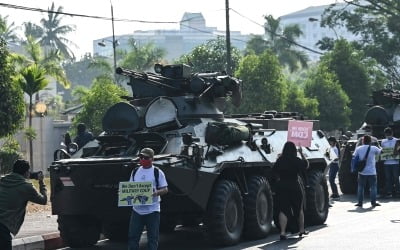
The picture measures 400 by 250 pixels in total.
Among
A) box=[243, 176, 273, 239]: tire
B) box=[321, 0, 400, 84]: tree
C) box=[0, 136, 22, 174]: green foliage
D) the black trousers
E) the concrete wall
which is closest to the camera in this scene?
the black trousers

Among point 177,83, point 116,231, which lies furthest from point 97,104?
point 116,231

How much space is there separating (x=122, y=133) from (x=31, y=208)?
6587mm

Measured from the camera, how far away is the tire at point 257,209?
48.8 feet

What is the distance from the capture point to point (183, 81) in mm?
16094

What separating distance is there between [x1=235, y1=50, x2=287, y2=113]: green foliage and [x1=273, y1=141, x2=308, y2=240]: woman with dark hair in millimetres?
23227

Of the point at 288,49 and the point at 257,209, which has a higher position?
the point at 288,49

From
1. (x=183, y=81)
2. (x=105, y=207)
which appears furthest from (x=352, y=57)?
→ (x=105, y=207)

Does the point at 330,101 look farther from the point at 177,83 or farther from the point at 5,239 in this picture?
the point at 5,239

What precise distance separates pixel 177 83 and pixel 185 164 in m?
2.87

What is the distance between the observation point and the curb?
14.2m

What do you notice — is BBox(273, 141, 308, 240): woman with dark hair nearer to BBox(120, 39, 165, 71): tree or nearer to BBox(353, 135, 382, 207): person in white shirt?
BBox(353, 135, 382, 207): person in white shirt

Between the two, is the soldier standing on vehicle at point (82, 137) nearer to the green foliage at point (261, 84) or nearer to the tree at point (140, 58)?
the green foliage at point (261, 84)

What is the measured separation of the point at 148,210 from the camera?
12.0m

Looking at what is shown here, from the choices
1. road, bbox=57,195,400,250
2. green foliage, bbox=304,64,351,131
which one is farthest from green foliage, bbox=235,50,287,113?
road, bbox=57,195,400,250
